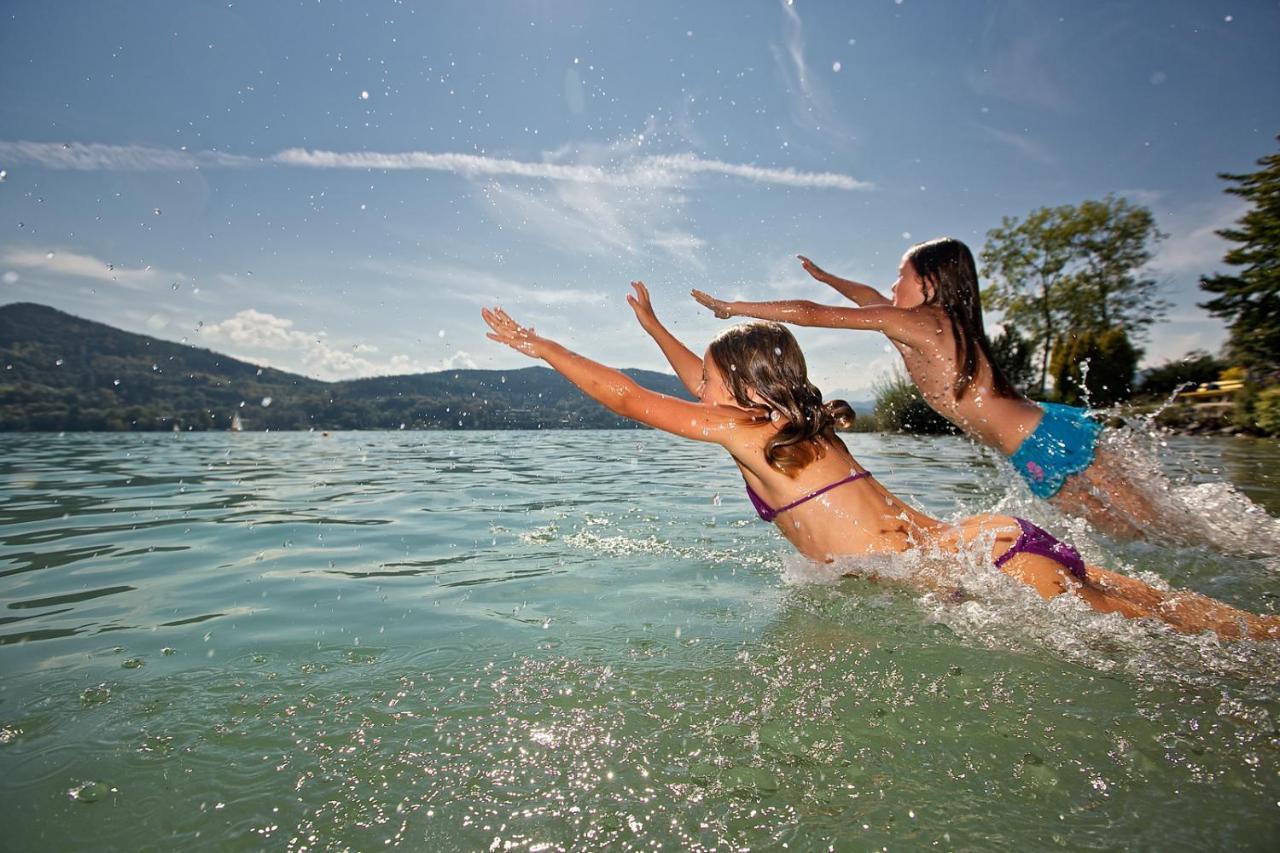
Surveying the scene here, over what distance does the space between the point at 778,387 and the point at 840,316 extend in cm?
110

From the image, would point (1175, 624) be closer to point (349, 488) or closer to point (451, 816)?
point (451, 816)

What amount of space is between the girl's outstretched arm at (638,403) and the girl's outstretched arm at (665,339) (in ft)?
4.97

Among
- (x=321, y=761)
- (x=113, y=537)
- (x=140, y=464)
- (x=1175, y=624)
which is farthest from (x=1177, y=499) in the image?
(x=140, y=464)

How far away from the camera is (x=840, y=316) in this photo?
3721 mm

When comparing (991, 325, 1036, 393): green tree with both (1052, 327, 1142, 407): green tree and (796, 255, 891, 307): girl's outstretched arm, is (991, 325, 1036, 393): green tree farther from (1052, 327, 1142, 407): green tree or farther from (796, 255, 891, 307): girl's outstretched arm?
(796, 255, 891, 307): girl's outstretched arm

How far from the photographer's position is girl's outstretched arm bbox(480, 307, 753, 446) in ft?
9.11

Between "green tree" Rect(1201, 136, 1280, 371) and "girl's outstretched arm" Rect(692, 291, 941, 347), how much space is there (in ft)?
91.2

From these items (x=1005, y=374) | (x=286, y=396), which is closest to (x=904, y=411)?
(x=1005, y=374)

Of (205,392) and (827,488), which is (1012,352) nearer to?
(827,488)

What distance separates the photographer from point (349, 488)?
383 inches

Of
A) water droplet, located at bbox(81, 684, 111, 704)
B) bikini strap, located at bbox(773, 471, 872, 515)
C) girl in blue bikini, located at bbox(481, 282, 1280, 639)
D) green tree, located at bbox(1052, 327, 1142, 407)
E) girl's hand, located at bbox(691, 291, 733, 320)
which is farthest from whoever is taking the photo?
green tree, located at bbox(1052, 327, 1142, 407)

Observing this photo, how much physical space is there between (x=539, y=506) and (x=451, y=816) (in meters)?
5.99

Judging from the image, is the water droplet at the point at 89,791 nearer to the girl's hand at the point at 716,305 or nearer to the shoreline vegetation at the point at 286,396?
the girl's hand at the point at 716,305

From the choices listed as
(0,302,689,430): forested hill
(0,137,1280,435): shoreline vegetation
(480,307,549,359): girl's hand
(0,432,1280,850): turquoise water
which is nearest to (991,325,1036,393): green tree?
(0,137,1280,435): shoreline vegetation
